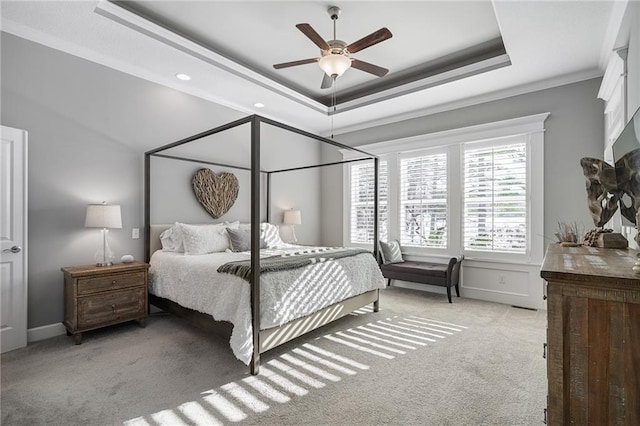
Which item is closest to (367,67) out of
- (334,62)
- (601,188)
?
(334,62)

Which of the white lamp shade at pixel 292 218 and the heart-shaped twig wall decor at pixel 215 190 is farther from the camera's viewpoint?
the white lamp shade at pixel 292 218

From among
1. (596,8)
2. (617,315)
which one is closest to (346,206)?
(596,8)

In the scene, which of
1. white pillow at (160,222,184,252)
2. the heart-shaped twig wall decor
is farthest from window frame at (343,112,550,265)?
white pillow at (160,222,184,252)

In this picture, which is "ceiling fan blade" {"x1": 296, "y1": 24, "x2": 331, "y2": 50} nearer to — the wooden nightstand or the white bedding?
the white bedding

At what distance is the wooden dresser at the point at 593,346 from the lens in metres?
0.94

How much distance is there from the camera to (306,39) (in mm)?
3494

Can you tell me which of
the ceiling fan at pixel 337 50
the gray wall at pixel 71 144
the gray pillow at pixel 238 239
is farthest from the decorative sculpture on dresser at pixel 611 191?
the gray wall at pixel 71 144

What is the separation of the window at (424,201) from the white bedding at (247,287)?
5.53ft

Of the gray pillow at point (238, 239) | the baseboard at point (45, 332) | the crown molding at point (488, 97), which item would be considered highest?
the crown molding at point (488, 97)

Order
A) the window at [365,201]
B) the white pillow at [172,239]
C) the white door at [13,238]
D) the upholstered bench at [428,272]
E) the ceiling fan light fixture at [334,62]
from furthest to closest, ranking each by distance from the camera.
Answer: the window at [365,201] < the upholstered bench at [428,272] < the white pillow at [172,239] < the ceiling fan light fixture at [334,62] < the white door at [13,238]

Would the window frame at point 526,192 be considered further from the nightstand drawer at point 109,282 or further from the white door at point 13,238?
the white door at point 13,238

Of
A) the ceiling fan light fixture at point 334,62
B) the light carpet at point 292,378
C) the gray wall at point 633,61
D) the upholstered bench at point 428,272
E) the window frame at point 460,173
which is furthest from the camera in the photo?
the upholstered bench at point 428,272

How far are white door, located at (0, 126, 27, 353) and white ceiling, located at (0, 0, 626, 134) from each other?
3.69 ft

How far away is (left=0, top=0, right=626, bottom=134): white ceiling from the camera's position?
9.13 feet
